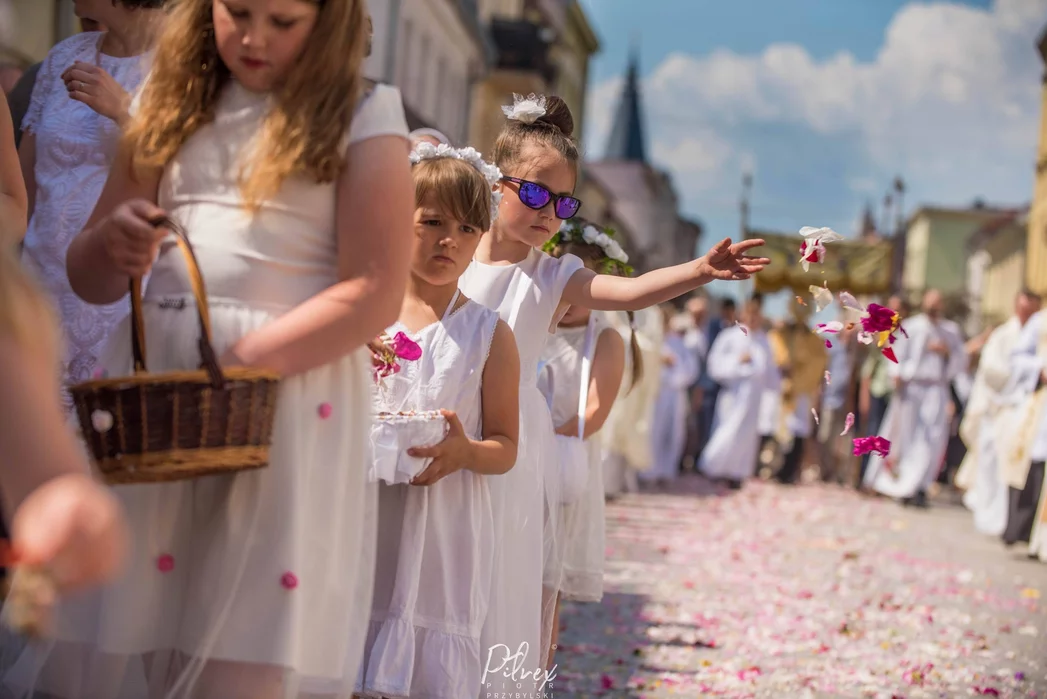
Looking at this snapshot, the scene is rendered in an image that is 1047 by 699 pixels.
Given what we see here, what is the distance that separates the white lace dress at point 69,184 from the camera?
156 inches

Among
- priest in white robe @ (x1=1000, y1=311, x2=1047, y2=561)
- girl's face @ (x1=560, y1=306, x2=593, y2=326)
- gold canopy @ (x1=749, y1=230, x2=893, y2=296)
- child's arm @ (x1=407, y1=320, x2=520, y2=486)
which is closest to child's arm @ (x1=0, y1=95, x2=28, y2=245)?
child's arm @ (x1=407, y1=320, x2=520, y2=486)

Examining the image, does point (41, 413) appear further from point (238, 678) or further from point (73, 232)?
point (73, 232)

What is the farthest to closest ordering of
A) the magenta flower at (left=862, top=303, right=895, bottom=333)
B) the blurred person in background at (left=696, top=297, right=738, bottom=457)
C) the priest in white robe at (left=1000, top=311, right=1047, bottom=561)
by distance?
the blurred person in background at (left=696, top=297, right=738, bottom=457), the priest in white robe at (left=1000, top=311, right=1047, bottom=561), the magenta flower at (left=862, top=303, right=895, bottom=333)

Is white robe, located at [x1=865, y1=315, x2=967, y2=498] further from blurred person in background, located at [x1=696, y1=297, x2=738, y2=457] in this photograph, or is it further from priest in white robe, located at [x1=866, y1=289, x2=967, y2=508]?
blurred person in background, located at [x1=696, y1=297, x2=738, y2=457]

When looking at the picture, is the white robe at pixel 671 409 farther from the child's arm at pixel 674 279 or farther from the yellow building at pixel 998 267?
the yellow building at pixel 998 267

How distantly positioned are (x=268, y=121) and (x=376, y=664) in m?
1.70

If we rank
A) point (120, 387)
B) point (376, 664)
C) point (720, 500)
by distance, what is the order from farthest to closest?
1. point (720, 500)
2. point (376, 664)
3. point (120, 387)

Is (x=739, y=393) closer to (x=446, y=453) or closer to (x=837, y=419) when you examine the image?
(x=837, y=419)

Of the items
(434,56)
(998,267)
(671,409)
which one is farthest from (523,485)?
(998,267)

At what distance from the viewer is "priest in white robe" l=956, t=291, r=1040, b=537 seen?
13.0 metres

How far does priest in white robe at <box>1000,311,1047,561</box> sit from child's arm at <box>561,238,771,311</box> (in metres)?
8.34

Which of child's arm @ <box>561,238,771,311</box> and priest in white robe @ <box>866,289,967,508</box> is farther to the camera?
priest in white robe @ <box>866,289,967,508</box>

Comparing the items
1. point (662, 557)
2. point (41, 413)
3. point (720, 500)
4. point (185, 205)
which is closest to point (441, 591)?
point (185, 205)

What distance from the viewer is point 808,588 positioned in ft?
30.8
